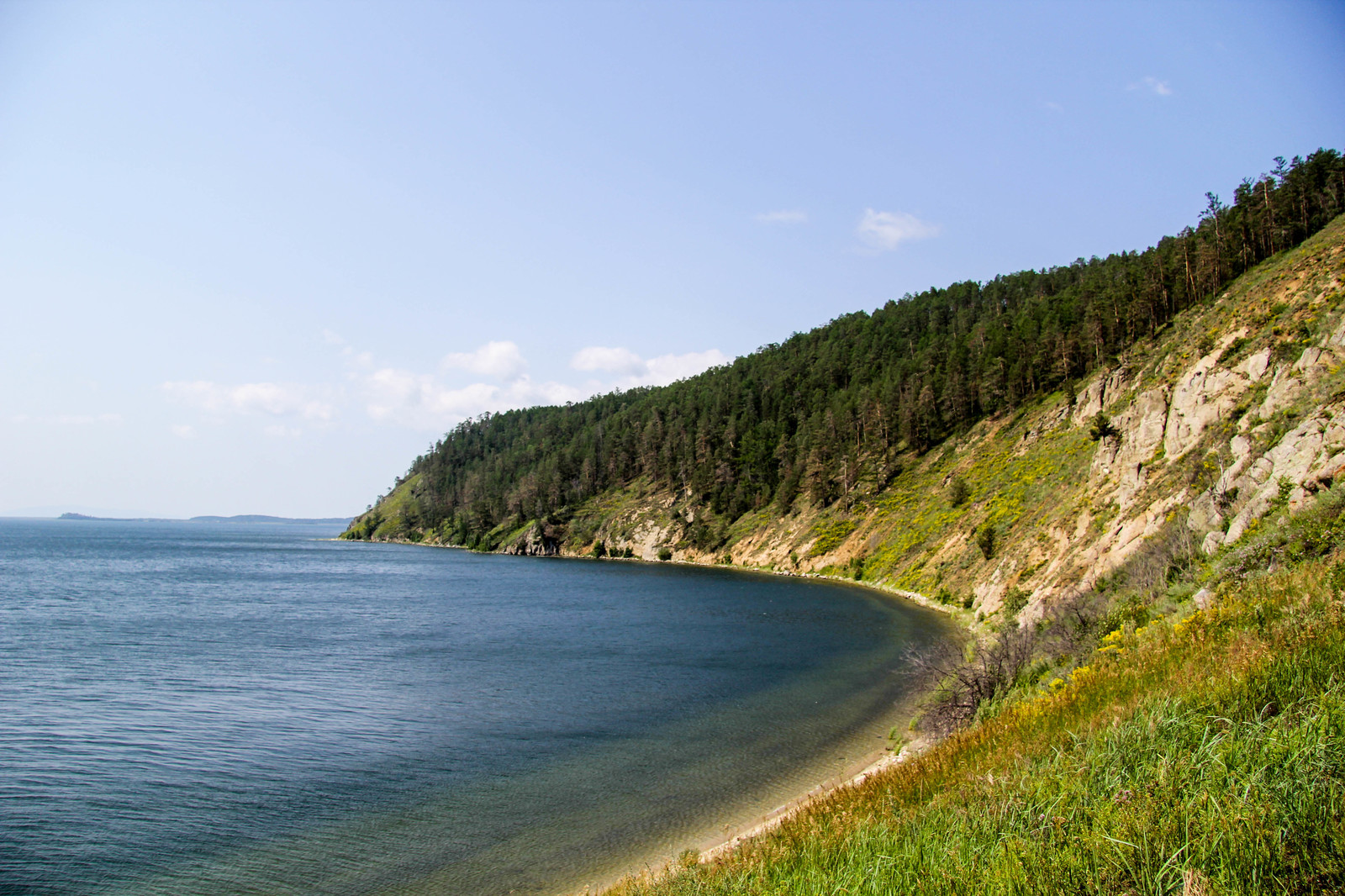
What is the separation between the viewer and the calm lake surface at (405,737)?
16859 millimetres

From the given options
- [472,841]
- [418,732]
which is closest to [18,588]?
[418,732]

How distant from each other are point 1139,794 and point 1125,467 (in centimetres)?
4684

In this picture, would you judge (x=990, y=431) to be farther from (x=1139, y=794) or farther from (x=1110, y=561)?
(x=1139, y=794)

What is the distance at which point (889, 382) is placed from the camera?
395 feet

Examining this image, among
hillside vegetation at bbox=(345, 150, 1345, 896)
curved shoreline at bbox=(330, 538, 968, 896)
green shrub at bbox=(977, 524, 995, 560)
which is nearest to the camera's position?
hillside vegetation at bbox=(345, 150, 1345, 896)

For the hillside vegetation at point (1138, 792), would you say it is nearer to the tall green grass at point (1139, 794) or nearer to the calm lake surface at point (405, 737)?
the tall green grass at point (1139, 794)

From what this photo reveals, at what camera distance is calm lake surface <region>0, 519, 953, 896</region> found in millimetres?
16859

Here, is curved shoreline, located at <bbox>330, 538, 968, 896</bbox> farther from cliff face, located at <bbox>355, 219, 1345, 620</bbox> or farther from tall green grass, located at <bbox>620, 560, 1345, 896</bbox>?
cliff face, located at <bbox>355, 219, 1345, 620</bbox>

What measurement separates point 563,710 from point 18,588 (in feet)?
247

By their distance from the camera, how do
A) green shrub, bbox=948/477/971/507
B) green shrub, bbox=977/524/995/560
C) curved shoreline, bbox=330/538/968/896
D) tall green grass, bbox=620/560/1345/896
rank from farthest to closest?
green shrub, bbox=948/477/971/507
green shrub, bbox=977/524/995/560
curved shoreline, bbox=330/538/968/896
tall green grass, bbox=620/560/1345/896

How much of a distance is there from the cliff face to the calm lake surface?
10214mm

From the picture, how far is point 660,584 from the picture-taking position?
8650cm

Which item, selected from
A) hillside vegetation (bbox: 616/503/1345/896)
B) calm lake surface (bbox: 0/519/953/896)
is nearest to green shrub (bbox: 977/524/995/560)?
calm lake surface (bbox: 0/519/953/896)

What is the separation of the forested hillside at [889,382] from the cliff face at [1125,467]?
734 cm
